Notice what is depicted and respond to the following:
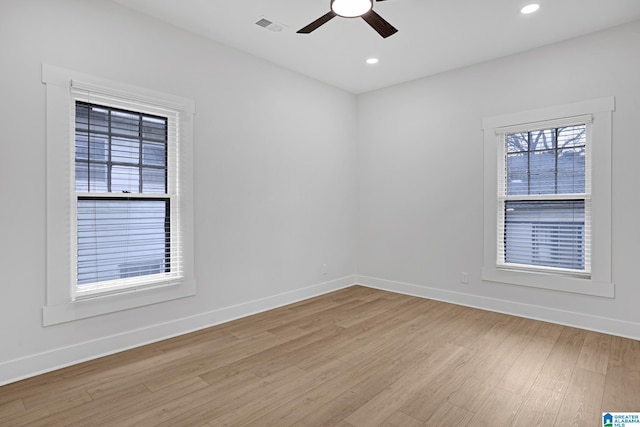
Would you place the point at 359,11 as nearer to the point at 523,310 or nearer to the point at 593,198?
the point at 593,198

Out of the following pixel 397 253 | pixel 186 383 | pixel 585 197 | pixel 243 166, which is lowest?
pixel 186 383

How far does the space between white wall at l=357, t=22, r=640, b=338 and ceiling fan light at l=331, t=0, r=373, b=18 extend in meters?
2.32

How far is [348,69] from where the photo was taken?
4574 millimetres

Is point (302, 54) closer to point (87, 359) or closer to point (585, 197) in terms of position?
point (585, 197)

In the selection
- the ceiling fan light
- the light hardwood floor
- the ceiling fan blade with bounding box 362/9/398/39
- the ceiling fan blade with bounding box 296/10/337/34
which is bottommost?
the light hardwood floor

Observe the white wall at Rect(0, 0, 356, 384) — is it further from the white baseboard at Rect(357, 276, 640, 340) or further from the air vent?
the white baseboard at Rect(357, 276, 640, 340)

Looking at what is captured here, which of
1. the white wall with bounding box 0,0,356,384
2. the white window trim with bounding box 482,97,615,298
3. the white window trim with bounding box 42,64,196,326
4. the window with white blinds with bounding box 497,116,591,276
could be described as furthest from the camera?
the window with white blinds with bounding box 497,116,591,276

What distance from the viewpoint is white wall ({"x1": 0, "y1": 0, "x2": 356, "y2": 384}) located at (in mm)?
2586

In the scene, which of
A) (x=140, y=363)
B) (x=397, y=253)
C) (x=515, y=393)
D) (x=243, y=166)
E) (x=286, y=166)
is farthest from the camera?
(x=397, y=253)

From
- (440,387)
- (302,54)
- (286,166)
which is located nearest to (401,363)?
(440,387)

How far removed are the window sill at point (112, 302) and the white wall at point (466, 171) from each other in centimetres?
290

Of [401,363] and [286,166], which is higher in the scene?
[286,166]

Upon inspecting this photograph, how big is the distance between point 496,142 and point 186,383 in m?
4.02

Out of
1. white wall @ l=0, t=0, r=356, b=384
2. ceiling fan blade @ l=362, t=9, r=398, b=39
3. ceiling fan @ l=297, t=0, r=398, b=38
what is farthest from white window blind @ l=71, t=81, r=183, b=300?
ceiling fan blade @ l=362, t=9, r=398, b=39
